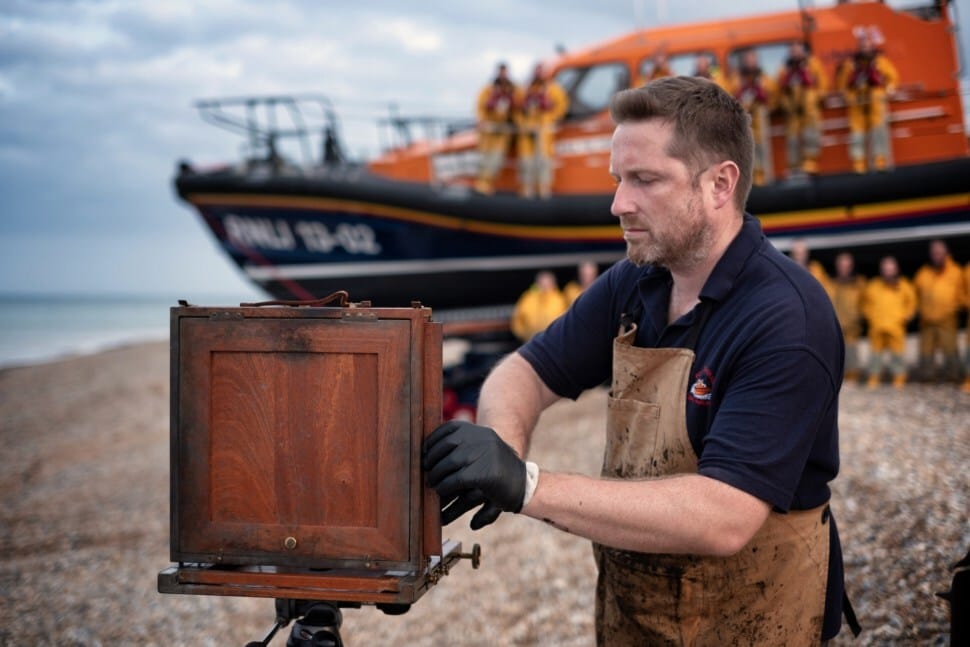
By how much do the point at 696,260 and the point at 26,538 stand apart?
6.33m

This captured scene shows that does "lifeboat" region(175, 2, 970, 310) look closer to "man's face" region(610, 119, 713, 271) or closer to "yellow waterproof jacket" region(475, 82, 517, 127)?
"yellow waterproof jacket" region(475, 82, 517, 127)

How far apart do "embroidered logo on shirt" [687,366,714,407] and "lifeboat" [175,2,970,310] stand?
7.13 m

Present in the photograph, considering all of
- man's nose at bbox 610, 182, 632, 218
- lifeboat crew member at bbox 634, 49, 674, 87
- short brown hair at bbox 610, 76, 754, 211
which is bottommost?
man's nose at bbox 610, 182, 632, 218

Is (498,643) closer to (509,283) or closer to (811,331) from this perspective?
(811,331)

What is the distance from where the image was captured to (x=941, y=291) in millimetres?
9188

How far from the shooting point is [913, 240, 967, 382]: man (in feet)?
29.7

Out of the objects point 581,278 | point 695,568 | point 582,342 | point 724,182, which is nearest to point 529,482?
point 695,568

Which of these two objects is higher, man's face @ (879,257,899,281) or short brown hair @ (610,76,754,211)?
short brown hair @ (610,76,754,211)

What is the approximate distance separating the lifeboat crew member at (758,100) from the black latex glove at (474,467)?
7.84 metres

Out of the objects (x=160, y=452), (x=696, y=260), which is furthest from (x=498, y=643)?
Answer: (x=160, y=452)

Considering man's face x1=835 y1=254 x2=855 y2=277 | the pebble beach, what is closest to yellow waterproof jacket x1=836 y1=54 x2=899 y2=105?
man's face x1=835 y1=254 x2=855 y2=277

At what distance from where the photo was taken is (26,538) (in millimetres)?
6516

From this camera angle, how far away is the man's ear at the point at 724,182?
204 cm

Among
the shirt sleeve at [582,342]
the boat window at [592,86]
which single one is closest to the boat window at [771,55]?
the boat window at [592,86]
